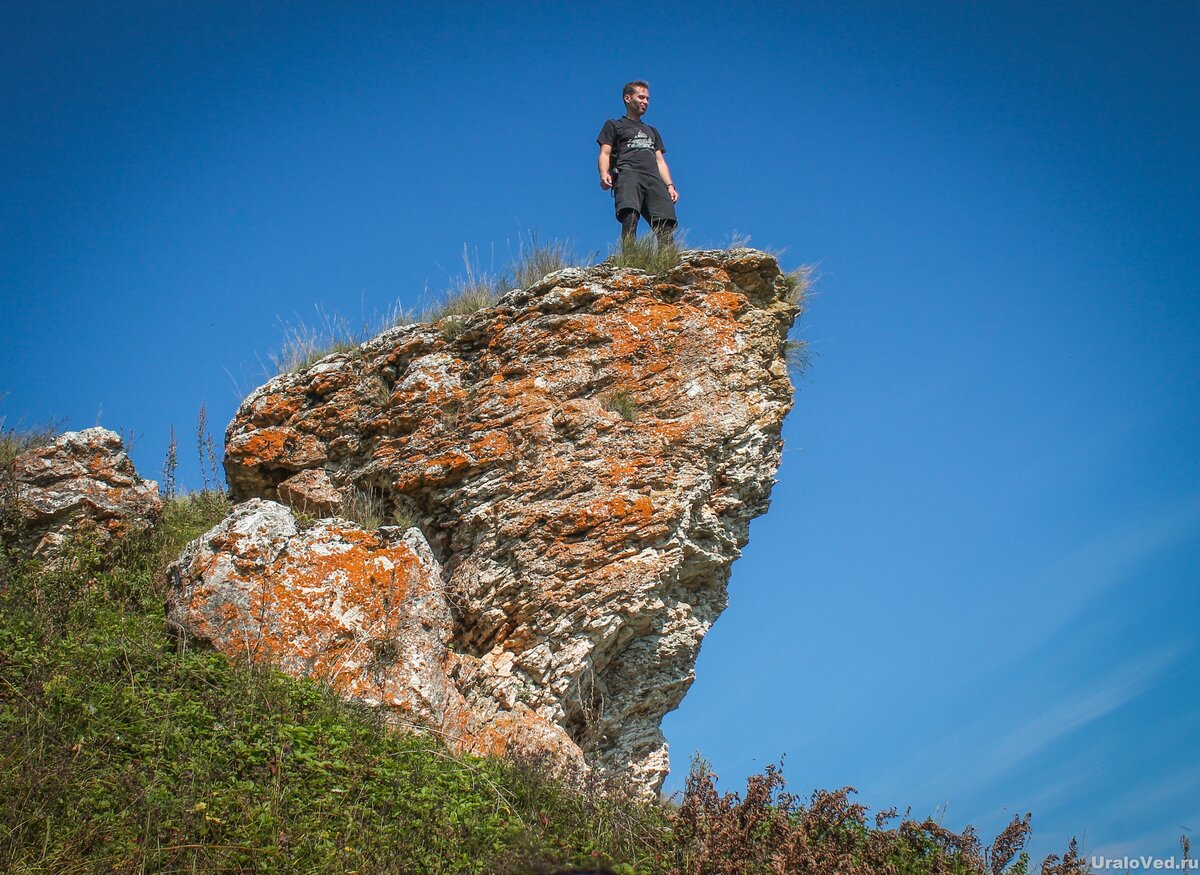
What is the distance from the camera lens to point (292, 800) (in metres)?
5.50

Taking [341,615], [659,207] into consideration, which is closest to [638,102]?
[659,207]

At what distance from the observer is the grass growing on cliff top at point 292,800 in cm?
508

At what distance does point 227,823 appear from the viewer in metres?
5.23

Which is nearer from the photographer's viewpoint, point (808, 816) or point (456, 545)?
point (808, 816)

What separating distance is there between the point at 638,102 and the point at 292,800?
28.8 feet

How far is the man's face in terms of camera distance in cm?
1141

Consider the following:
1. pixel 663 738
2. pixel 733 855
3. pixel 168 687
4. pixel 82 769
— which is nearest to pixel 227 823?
pixel 82 769

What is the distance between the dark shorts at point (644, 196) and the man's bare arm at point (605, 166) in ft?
0.30

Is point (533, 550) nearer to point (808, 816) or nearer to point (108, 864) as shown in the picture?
point (808, 816)

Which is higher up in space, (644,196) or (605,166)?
(605,166)

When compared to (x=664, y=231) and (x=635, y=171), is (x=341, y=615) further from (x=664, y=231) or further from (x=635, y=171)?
(x=635, y=171)

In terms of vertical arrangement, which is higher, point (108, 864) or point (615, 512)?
point (615, 512)

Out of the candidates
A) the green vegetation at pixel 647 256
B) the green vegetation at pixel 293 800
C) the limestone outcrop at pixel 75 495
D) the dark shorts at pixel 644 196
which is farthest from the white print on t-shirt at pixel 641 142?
the green vegetation at pixel 293 800

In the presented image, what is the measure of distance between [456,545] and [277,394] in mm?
2620
